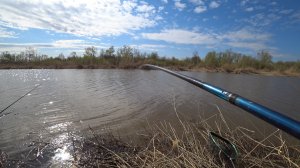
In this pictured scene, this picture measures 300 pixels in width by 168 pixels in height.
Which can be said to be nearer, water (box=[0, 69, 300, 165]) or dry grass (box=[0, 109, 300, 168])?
dry grass (box=[0, 109, 300, 168])

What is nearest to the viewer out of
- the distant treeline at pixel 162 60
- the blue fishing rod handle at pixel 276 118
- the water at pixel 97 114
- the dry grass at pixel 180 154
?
the blue fishing rod handle at pixel 276 118

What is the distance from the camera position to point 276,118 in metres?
1.32

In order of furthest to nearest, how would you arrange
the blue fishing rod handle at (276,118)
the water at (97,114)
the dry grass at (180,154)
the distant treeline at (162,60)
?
the distant treeline at (162,60)
the water at (97,114)
the dry grass at (180,154)
the blue fishing rod handle at (276,118)

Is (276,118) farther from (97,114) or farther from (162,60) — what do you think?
(162,60)

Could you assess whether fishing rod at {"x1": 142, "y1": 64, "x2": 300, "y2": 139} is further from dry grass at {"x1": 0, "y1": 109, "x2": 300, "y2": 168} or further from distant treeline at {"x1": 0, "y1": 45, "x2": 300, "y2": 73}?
distant treeline at {"x1": 0, "y1": 45, "x2": 300, "y2": 73}

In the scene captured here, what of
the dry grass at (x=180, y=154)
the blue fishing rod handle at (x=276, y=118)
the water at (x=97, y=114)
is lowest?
the water at (x=97, y=114)

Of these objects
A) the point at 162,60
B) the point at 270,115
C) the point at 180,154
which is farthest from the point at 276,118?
the point at 162,60

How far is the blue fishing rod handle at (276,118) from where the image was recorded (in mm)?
1210

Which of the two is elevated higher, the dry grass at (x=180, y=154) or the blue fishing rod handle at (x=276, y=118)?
the blue fishing rod handle at (x=276, y=118)

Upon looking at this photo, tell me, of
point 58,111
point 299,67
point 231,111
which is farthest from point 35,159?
point 299,67

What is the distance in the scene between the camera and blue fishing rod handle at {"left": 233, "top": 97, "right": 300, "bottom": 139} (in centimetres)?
121

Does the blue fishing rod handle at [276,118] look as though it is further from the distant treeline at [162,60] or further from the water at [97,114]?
the distant treeline at [162,60]

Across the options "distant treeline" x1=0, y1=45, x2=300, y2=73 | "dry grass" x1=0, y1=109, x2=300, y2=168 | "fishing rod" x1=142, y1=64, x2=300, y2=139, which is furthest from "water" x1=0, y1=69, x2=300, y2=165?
"distant treeline" x1=0, y1=45, x2=300, y2=73

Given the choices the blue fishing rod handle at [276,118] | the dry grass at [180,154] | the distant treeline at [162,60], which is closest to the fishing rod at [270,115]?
the blue fishing rod handle at [276,118]
